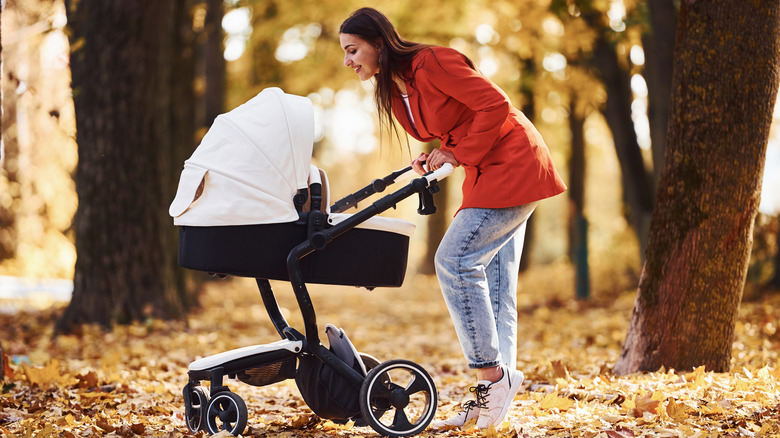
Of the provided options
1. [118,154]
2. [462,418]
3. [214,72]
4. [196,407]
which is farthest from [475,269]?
[214,72]

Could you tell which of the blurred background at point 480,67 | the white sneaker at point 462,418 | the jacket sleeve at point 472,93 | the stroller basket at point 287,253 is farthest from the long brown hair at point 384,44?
the blurred background at point 480,67

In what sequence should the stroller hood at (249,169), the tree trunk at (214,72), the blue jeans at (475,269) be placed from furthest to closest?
the tree trunk at (214,72)
the blue jeans at (475,269)
the stroller hood at (249,169)

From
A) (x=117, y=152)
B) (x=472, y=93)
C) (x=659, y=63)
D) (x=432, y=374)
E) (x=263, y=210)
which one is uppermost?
(x=659, y=63)

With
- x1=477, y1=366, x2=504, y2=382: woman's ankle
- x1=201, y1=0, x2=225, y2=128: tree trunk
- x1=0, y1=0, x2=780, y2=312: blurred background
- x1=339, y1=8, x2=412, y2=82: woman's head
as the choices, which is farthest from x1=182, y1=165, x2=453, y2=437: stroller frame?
x1=201, y1=0, x2=225, y2=128: tree trunk

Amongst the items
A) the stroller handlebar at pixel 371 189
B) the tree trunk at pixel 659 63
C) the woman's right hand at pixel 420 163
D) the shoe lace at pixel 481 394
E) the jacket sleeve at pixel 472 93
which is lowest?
the shoe lace at pixel 481 394

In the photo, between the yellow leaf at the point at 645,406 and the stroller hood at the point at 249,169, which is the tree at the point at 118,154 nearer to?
the stroller hood at the point at 249,169

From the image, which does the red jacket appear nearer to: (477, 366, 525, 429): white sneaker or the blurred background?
(477, 366, 525, 429): white sneaker

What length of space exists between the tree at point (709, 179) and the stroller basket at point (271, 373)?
2.20 m

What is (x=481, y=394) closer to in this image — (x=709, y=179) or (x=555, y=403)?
(x=555, y=403)

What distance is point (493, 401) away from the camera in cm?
366

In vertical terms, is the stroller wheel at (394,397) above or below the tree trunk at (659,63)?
below

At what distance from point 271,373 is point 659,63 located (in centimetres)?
624

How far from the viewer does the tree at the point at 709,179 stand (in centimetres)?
453

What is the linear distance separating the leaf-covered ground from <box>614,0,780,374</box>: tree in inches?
11.2
